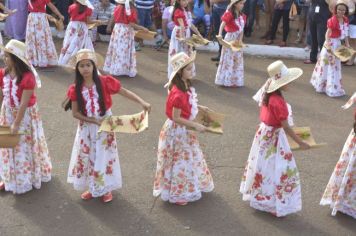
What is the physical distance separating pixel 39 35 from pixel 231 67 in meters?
3.97

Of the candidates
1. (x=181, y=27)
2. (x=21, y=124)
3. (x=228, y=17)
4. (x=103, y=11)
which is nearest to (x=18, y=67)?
(x=21, y=124)

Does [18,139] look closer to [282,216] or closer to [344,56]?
[282,216]

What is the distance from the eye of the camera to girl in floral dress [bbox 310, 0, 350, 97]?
9328 mm

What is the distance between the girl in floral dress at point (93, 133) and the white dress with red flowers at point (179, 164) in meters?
0.44

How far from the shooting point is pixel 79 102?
5.50 meters

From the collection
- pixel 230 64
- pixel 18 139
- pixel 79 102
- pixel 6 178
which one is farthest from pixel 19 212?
pixel 230 64

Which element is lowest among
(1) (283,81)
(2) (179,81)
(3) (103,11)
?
(3) (103,11)

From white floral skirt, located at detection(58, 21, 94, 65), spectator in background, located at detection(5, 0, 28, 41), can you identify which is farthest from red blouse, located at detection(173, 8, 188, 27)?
spectator in background, located at detection(5, 0, 28, 41)

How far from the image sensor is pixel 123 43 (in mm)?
10461

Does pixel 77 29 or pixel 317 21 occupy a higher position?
pixel 317 21

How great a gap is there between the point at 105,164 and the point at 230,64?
16.1 feet

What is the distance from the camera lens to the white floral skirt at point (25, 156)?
587 cm

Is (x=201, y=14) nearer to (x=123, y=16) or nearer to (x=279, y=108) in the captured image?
(x=123, y=16)

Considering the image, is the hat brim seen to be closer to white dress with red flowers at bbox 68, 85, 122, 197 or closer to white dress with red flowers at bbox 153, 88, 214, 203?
white dress with red flowers at bbox 153, 88, 214, 203
